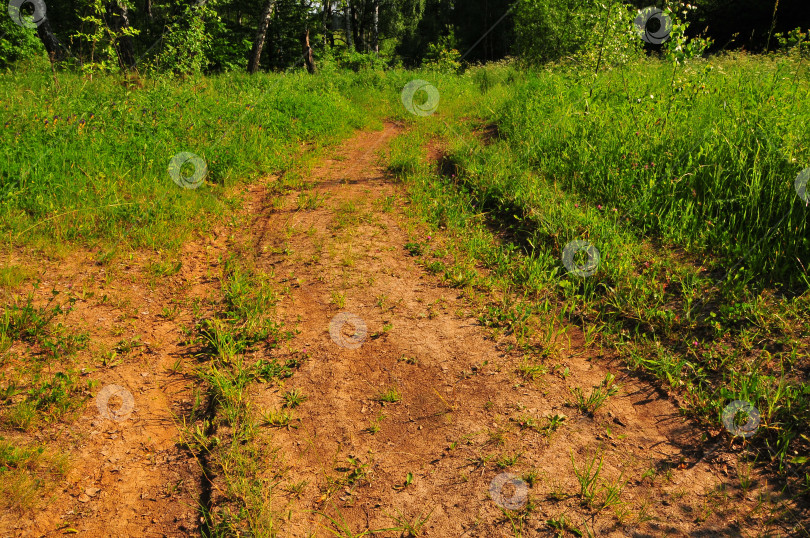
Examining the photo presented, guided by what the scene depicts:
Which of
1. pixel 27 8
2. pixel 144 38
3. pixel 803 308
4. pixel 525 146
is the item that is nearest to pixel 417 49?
pixel 144 38

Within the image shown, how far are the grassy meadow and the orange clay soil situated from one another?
0.18 meters

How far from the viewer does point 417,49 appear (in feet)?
140

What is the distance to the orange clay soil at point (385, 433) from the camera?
7.41 feet

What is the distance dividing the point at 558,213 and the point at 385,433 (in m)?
3.03

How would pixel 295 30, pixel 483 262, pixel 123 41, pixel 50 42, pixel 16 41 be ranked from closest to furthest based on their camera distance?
1. pixel 483 262
2. pixel 50 42
3. pixel 123 41
4. pixel 16 41
5. pixel 295 30

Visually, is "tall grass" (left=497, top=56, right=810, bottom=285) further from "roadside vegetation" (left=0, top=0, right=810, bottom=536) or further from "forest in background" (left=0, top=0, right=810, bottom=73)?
"forest in background" (left=0, top=0, right=810, bottom=73)

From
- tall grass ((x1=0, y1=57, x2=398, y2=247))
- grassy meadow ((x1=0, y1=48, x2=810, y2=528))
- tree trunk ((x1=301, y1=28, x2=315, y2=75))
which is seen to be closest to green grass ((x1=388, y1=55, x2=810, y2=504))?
grassy meadow ((x1=0, y1=48, x2=810, y2=528))

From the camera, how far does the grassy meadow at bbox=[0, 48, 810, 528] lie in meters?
3.04

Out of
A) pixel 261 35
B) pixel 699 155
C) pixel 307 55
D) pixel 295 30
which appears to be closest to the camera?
pixel 699 155

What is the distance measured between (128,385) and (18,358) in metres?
0.69

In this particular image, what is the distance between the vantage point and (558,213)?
484cm

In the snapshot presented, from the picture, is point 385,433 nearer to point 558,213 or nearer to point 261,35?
point 558,213

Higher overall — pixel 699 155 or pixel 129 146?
pixel 699 155

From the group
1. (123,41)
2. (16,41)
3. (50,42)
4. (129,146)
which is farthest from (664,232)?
(16,41)
